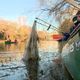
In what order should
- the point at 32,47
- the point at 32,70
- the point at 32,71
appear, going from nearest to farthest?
the point at 32,71
the point at 32,70
the point at 32,47

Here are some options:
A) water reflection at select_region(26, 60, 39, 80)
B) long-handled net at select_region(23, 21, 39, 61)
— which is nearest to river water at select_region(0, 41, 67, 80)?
water reflection at select_region(26, 60, 39, 80)

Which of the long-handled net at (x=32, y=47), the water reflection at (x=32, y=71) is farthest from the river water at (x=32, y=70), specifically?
the long-handled net at (x=32, y=47)

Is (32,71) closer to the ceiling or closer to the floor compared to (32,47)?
closer to the floor

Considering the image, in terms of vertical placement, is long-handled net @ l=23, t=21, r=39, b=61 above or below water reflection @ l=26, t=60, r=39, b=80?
above

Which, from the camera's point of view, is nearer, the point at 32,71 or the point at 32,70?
the point at 32,71

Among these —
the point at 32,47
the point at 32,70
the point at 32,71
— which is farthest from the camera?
the point at 32,47

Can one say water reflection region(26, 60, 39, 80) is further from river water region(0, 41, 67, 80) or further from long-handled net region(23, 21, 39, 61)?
long-handled net region(23, 21, 39, 61)

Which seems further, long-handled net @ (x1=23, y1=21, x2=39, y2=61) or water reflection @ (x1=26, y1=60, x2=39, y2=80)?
long-handled net @ (x1=23, y1=21, x2=39, y2=61)

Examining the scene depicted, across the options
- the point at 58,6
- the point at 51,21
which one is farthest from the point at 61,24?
the point at 58,6

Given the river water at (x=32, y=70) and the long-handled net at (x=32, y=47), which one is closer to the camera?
the river water at (x=32, y=70)

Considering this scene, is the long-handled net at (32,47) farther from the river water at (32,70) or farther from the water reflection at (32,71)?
the water reflection at (32,71)

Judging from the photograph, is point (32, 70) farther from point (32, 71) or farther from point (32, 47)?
point (32, 47)

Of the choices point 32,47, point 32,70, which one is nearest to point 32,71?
point 32,70

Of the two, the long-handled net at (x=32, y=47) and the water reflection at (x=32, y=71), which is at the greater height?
the long-handled net at (x=32, y=47)
